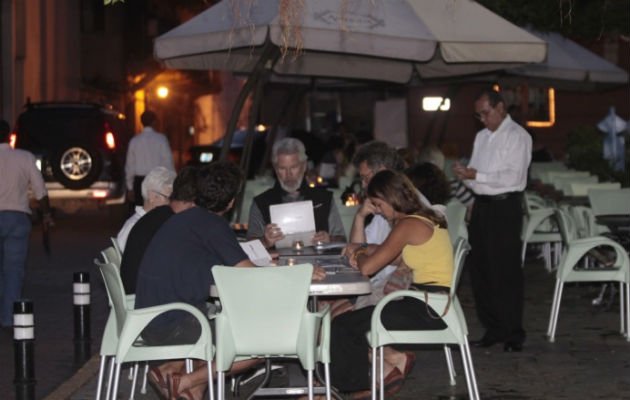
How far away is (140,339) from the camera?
310 inches

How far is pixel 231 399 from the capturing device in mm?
9039

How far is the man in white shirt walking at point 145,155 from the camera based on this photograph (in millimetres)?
18297

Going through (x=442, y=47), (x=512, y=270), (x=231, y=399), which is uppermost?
(x=442, y=47)

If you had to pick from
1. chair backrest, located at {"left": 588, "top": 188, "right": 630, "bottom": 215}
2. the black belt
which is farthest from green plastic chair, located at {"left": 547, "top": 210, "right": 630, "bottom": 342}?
chair backrest, located at {"left": 588, "top": 188, "right": 630, "bottom": 215}

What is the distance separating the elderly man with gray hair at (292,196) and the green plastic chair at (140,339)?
7.31 ft

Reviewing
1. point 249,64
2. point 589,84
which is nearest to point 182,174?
point 249,64

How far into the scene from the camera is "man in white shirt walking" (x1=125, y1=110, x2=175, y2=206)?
60.0 ft

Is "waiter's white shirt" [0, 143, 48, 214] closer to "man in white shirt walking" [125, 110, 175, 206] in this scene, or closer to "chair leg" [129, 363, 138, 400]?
"chair leg" [129, 363, 138, 400]

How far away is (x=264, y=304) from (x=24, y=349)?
7.50ft

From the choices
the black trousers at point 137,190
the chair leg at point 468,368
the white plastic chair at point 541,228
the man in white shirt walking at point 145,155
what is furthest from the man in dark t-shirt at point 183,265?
the black trousers at point 137,190

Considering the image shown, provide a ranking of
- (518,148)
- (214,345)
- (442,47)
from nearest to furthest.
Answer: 1. (214,345)
2. (518,148)
3. (442,47)

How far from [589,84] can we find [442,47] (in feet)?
37.9

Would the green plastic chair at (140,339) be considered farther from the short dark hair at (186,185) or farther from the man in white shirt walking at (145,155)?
the man in white shirt walking at (145,155)

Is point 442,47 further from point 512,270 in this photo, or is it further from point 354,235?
point 354,235
